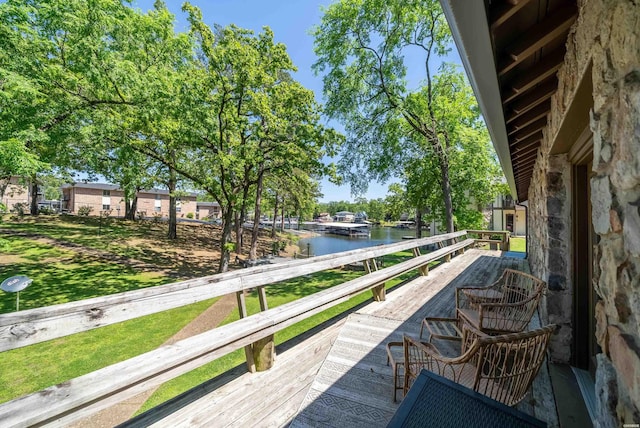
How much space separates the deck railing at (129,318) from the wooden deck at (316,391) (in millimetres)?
264

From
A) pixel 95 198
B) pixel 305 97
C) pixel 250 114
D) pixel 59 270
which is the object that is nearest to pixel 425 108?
pixel 305 97

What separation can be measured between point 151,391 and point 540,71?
Result: 535 cm

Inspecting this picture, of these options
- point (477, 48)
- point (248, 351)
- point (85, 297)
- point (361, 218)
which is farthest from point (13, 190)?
point (361, 218)

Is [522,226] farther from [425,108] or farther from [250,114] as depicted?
[250,114]

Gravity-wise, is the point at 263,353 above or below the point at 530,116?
below

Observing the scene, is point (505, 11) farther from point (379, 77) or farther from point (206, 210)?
point (206, 210)

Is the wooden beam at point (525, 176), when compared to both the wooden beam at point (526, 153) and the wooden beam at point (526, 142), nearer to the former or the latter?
the wooden beam at point (526, 153)

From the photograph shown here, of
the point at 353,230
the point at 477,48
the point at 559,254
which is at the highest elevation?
the point at 477,48

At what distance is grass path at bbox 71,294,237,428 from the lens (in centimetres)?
318

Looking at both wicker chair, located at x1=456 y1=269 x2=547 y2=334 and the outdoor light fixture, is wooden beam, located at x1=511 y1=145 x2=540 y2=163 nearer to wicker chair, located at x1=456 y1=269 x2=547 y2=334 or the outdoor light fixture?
wicker chair, located at x1=456 y1=269 x2=547 y2=334

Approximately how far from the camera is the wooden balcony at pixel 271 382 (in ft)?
4.45

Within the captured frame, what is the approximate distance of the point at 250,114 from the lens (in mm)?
9688

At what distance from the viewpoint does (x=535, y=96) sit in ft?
8.20

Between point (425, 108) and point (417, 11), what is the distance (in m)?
3.60
